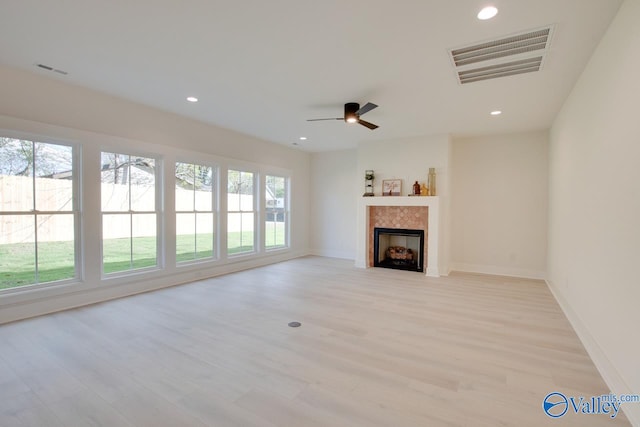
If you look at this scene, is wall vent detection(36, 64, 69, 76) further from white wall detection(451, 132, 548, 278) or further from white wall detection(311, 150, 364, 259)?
white wall detection(451, 132, 548, 278)

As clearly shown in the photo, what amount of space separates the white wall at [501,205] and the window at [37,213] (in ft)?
22.3

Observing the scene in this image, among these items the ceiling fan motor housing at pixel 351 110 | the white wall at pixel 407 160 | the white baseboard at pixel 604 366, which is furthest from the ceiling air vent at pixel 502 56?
the white baseboard at pixel 604 366

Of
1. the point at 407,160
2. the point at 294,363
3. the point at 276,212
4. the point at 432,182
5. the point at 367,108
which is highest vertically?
the point at 367,108

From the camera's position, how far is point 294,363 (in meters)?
2.54

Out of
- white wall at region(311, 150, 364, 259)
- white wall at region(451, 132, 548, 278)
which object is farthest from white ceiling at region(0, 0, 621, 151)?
white wall at region(311, 150, 364, 259)

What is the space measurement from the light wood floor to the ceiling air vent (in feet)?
9.44

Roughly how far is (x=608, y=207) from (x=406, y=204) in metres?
3.85

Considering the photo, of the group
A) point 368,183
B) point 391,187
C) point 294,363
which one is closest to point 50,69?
point 294,363

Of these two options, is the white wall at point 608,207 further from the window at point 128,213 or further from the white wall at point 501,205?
the window at point 128,213

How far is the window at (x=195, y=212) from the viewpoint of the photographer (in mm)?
5254

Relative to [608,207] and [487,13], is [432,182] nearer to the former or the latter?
[608,207]

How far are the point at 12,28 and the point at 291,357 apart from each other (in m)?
3.83

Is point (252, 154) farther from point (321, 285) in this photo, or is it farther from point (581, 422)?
point (581, 422)

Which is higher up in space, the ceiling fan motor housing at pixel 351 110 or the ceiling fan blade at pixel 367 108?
the ceiling fan motor housing at pixel 351 110
